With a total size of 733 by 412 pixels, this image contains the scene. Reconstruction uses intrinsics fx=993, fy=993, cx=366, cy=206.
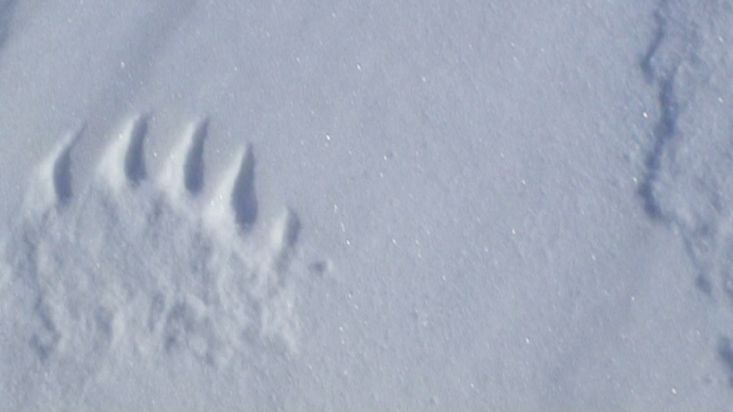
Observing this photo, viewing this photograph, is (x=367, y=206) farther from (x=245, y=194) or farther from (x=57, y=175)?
(x=57, y=175)

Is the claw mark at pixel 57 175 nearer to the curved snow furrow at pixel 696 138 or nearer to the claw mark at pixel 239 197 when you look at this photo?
the claw mark at pixel 239 197

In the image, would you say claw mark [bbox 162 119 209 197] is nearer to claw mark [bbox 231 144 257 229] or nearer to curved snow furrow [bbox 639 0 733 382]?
claw mark [bbox 231 144 257 229]

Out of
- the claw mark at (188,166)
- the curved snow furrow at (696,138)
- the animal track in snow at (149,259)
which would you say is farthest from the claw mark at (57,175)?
the curved snow furrow at (696,138)

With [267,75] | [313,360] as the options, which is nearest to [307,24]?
[267,75]

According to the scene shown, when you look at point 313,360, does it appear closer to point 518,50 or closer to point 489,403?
point 489,403

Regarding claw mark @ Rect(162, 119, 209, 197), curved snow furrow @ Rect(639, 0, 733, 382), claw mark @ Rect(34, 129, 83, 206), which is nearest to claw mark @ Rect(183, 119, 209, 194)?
claw mark @ Rect(162, 119, 209, 197)

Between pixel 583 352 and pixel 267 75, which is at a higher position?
pixel 267 75
